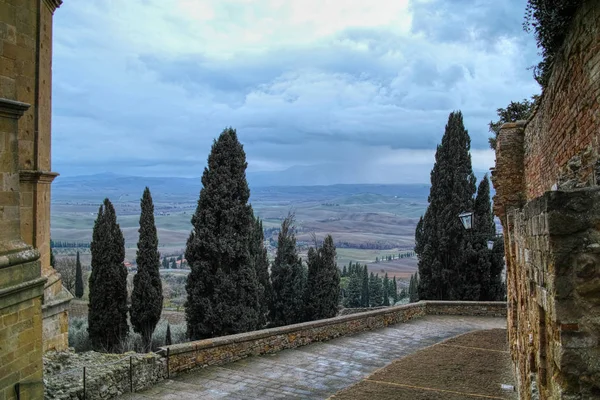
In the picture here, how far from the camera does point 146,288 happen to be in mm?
21812

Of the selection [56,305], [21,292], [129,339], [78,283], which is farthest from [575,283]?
[78,283]

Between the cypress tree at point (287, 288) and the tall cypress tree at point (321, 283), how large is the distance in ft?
1.73

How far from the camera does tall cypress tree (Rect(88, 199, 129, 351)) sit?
20656mm

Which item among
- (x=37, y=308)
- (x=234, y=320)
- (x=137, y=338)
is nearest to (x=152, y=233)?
(x=137, y=338)

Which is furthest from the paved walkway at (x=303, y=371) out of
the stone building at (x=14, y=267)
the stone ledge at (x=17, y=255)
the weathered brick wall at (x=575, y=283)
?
the weathered brick wall at (x=575, y=283)

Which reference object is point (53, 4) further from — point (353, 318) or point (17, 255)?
point (353, 318)

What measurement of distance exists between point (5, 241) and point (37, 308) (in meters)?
1.08

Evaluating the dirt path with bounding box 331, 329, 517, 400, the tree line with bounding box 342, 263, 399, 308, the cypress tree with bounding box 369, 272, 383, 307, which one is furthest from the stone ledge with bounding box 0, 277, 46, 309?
the cypress tree with bounding box 369, 272, 383, 307

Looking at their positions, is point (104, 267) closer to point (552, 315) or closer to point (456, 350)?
point (456, 350)

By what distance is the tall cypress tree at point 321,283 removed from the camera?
2317 centimetres

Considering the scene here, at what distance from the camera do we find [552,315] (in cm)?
304

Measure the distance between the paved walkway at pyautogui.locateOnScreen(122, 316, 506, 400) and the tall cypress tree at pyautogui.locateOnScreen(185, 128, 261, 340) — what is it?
17.0ft

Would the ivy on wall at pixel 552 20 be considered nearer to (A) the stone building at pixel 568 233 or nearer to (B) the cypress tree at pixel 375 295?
(A) the stone building at pixel 568 233

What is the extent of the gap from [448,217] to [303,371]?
1356 centimetres
